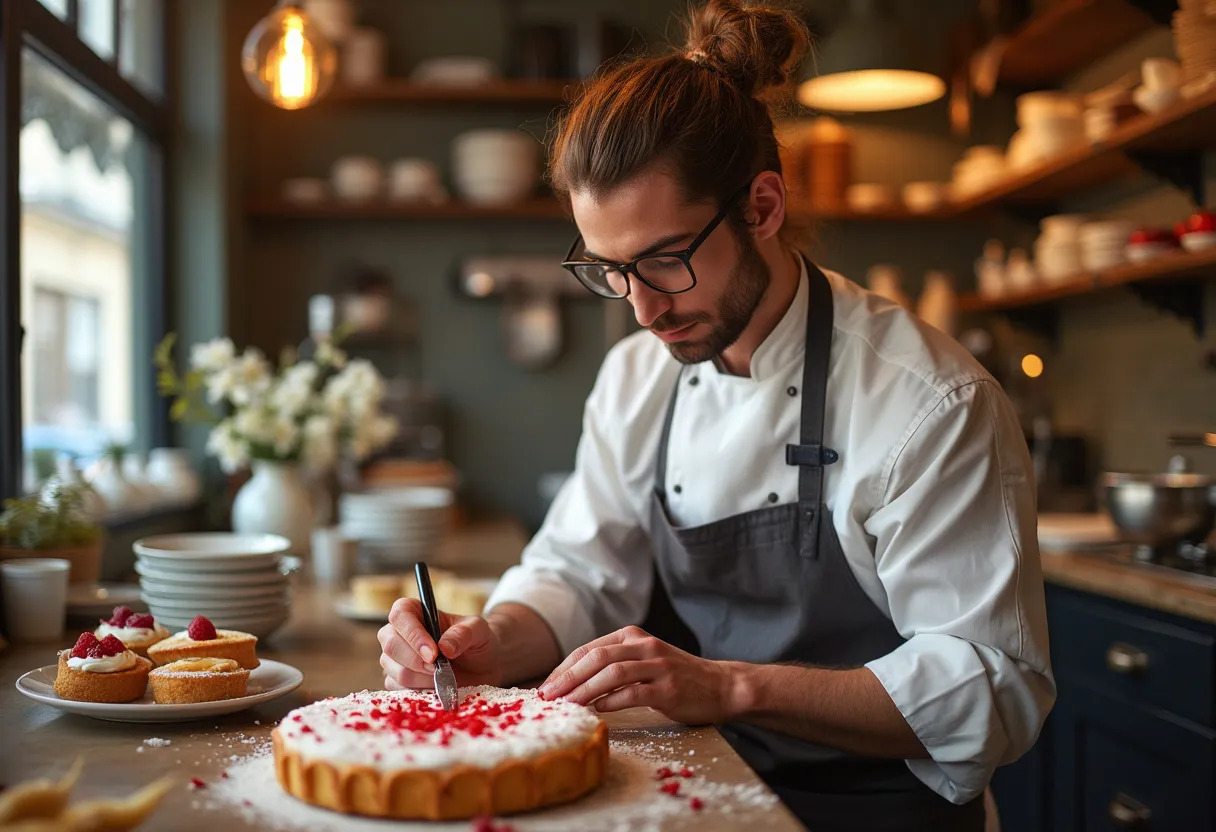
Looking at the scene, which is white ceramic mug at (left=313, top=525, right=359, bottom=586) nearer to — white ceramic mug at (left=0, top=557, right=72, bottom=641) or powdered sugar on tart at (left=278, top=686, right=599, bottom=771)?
white ceramic mug at (left=0, top=557, right=72, bottom=641)

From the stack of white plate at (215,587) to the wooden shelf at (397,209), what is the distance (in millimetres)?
2637

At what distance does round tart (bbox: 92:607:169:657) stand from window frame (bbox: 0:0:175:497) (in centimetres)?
92

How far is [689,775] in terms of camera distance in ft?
3.89

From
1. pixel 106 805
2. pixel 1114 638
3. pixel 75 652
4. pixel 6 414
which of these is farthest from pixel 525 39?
pixel 106 805

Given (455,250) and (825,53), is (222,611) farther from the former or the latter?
(455,250)

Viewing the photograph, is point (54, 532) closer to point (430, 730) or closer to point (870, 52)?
point (430, 730)

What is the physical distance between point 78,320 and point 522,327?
69.0 inches

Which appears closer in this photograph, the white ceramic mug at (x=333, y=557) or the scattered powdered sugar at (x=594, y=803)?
the scattered powdered sugar at (x=594, y=803)

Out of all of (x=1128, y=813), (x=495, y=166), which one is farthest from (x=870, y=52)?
(x=1128, y=813)

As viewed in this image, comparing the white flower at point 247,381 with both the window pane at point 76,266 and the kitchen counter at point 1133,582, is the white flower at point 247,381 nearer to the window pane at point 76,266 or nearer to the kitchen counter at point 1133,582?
the window pane at point 76,266

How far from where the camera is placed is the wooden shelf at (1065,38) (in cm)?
355

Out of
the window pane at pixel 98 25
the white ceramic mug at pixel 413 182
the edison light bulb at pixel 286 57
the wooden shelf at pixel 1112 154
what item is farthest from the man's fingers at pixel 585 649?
the white ceramic mug at pixel 413 182

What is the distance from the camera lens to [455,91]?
4.28m

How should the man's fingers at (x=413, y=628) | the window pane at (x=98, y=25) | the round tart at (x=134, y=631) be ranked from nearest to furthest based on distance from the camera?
the man's fingers at (x=413, y=628)
the round tart at (x=134, y=631)
the window pane at (x=98, y=25)
